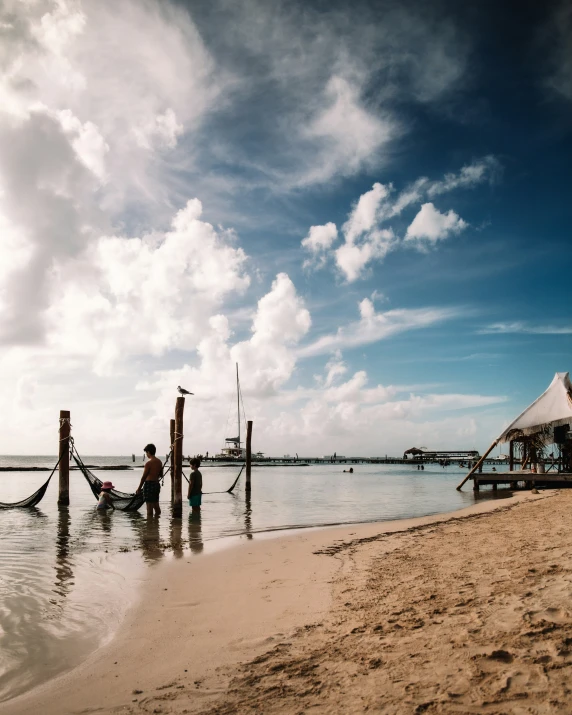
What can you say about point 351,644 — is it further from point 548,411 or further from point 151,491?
point 548,411

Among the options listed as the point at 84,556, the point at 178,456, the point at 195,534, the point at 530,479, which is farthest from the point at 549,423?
the point at 84,556

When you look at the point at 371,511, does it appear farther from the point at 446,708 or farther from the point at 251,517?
the point at 446,708

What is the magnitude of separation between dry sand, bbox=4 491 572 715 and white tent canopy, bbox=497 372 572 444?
1782cm

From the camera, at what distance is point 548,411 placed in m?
23.5

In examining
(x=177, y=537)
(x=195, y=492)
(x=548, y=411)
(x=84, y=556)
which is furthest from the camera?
(x=548, y=411)

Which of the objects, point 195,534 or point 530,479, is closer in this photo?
point 195,534

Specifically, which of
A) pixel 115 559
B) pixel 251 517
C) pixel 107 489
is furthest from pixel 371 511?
pixel 115 559

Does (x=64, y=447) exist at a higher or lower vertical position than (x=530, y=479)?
higher

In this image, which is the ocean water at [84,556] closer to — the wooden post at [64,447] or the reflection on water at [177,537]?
the reflection on water at [177,537]

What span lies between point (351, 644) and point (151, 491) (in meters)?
11.2

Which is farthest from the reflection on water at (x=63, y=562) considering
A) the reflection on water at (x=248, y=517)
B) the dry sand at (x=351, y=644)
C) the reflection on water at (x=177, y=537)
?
the reflection on water at (x=248, y=517)

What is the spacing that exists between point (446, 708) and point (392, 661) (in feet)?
2.32

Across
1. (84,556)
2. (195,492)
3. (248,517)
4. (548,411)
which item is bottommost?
(248,517)

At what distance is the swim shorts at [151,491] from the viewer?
13875 mm
